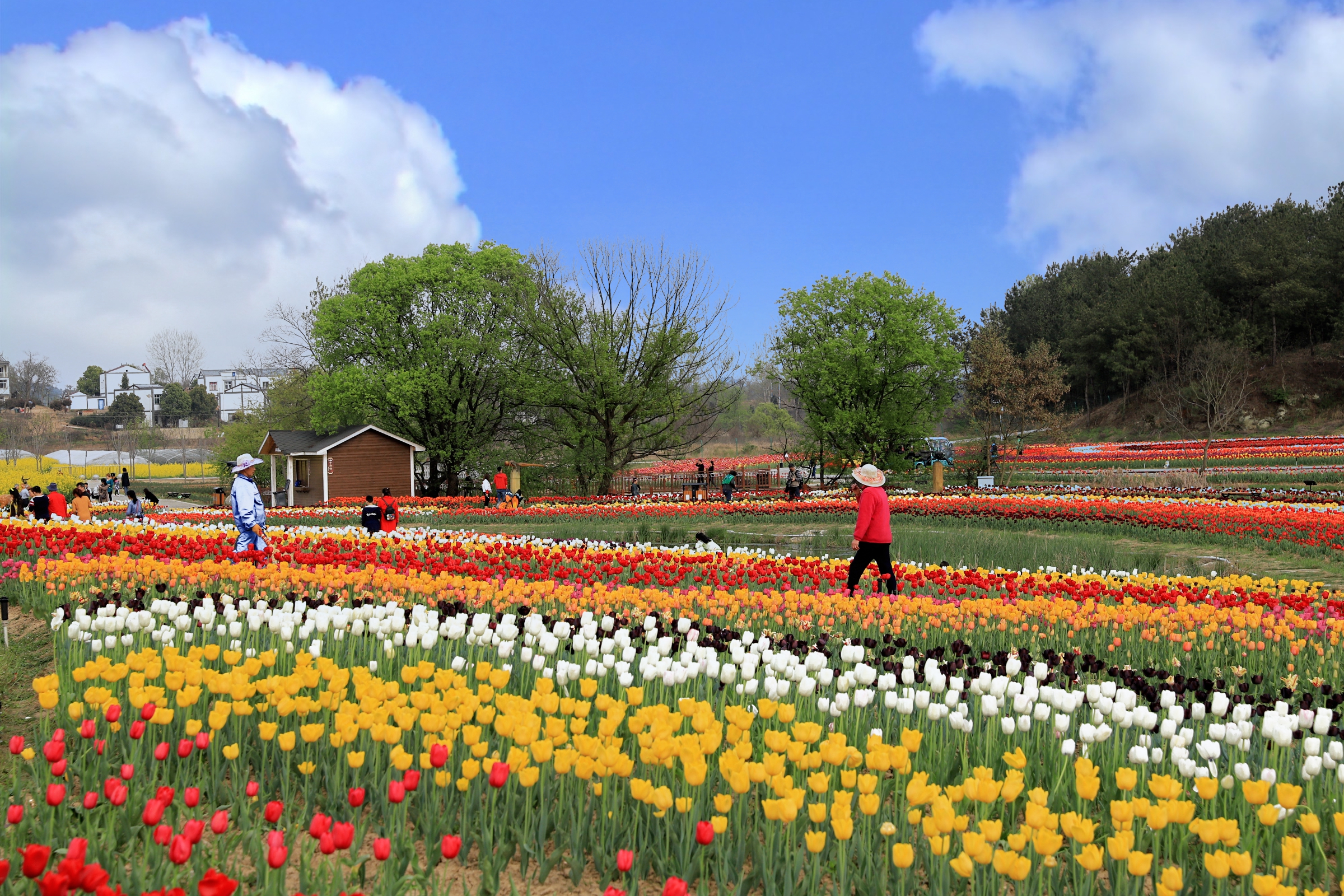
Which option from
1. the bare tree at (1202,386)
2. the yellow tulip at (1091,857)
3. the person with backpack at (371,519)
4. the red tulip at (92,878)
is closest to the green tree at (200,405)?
the bare tree at (1202,386)

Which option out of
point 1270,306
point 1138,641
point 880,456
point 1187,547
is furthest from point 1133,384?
point 1138,641

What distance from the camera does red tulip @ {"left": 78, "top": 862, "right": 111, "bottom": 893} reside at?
221 centimetres

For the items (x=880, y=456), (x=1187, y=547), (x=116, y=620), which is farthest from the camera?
(x=880, y=456)

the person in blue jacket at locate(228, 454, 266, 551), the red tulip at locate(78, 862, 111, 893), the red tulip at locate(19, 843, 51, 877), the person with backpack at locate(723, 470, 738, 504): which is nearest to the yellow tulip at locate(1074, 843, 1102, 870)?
the red tulip at locate(78, 862, 111, 893)

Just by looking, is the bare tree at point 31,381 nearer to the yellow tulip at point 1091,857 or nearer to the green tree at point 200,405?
the green tree at point 200,405

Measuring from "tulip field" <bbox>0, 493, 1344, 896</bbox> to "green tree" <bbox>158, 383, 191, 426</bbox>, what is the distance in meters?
99.0

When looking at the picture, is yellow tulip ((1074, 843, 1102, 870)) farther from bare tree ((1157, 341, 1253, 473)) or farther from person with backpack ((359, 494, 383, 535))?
bare tree ((1157, 341, 1253, 473))

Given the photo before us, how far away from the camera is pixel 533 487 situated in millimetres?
35562

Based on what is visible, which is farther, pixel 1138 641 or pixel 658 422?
pixel 658 422

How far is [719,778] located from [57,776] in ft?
8.57

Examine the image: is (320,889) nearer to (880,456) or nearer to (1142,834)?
(1142,834)

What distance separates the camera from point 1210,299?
2324 inches

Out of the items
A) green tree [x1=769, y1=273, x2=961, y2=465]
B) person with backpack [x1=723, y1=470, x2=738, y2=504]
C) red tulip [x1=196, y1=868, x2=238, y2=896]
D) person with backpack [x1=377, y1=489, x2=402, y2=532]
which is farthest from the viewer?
Answer: green tree [x1=769, y1=273, x2=961, y2=465]

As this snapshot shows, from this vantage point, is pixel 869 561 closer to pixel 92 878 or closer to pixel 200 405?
pixel 92 878
